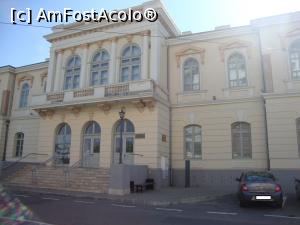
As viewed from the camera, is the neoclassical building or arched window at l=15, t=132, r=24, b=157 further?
arched window at l=15, t=132, r=24, b=157

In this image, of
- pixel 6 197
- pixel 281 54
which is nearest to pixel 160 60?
pixel 281 54

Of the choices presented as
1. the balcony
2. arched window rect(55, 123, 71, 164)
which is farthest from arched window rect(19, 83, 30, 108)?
arched window rect(55, 123, 71, 164)

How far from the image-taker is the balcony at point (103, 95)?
62.3 ft

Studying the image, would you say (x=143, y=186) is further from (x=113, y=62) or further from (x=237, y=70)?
(x=237, y=70)

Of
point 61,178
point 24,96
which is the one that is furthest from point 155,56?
point 24,96

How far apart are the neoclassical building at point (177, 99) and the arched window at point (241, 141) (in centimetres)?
6

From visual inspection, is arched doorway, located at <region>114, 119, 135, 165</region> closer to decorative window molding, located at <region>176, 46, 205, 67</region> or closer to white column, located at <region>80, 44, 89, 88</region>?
white column, located at <region>80, 44, 89, 88</region>

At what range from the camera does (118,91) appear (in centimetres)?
2000

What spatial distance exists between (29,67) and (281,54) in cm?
2102

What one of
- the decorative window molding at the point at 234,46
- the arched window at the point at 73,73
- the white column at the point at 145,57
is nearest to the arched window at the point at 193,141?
the white column at the point at 145,57

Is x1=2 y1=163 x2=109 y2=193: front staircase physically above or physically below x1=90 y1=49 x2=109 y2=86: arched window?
below

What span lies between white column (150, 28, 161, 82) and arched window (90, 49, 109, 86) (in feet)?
12.7

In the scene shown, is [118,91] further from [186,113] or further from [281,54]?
[281,54]

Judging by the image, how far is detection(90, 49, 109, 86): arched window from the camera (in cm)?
2233
